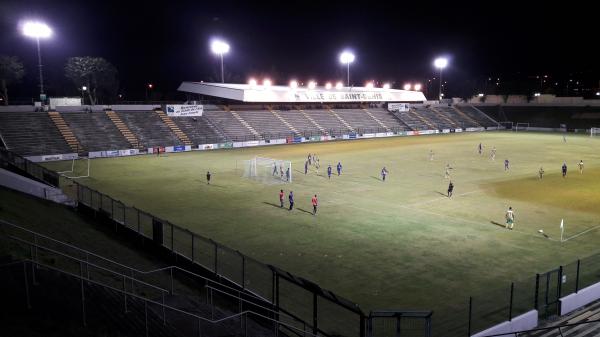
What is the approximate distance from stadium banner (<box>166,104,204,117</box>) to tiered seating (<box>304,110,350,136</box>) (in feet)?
75.0

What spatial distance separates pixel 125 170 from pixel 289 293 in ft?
113

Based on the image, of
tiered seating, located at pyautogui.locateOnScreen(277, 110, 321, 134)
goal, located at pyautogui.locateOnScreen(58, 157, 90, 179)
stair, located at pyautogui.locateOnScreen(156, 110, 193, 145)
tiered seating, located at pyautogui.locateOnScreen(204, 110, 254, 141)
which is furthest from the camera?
tiered seating, located at pyautogui.locateOnScreen(277, 110, 321, 134)

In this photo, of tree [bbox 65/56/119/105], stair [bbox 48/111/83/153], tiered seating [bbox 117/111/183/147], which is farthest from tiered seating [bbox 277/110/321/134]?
stair [bbox 48/111/83/153]

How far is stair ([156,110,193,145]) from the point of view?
218 feet

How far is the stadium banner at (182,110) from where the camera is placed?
72.0 m

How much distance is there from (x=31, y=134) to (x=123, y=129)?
37.1ft

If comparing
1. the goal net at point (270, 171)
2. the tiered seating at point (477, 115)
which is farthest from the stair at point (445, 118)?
the goal net at point (270, 171)

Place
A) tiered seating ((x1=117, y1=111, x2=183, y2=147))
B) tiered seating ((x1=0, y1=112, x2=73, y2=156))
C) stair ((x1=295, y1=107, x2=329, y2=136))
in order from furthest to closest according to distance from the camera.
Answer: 1. stair ((x1=295, y1=107, x2=329, y2=136))
2. tiered seating ((x1=117, y1=111, x2=183, y2=147))
3. tiered seating ((x1=0, y1=112, x2=73, y2=156))

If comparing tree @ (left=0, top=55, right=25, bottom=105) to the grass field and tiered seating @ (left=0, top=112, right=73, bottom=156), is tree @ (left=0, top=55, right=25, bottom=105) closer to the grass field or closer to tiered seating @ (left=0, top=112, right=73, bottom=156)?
tiered seating @ (left=0, top=112, right=73, bottom=156)

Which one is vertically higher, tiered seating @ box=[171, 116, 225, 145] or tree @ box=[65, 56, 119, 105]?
tree @ box=[65, 56, 119, 105]

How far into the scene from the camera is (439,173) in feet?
144

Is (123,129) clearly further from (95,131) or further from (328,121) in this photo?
(328,121)

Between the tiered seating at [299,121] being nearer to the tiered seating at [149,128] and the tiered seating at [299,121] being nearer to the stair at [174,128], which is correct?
the stair at [174,128]

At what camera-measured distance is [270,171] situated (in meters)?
44.0
